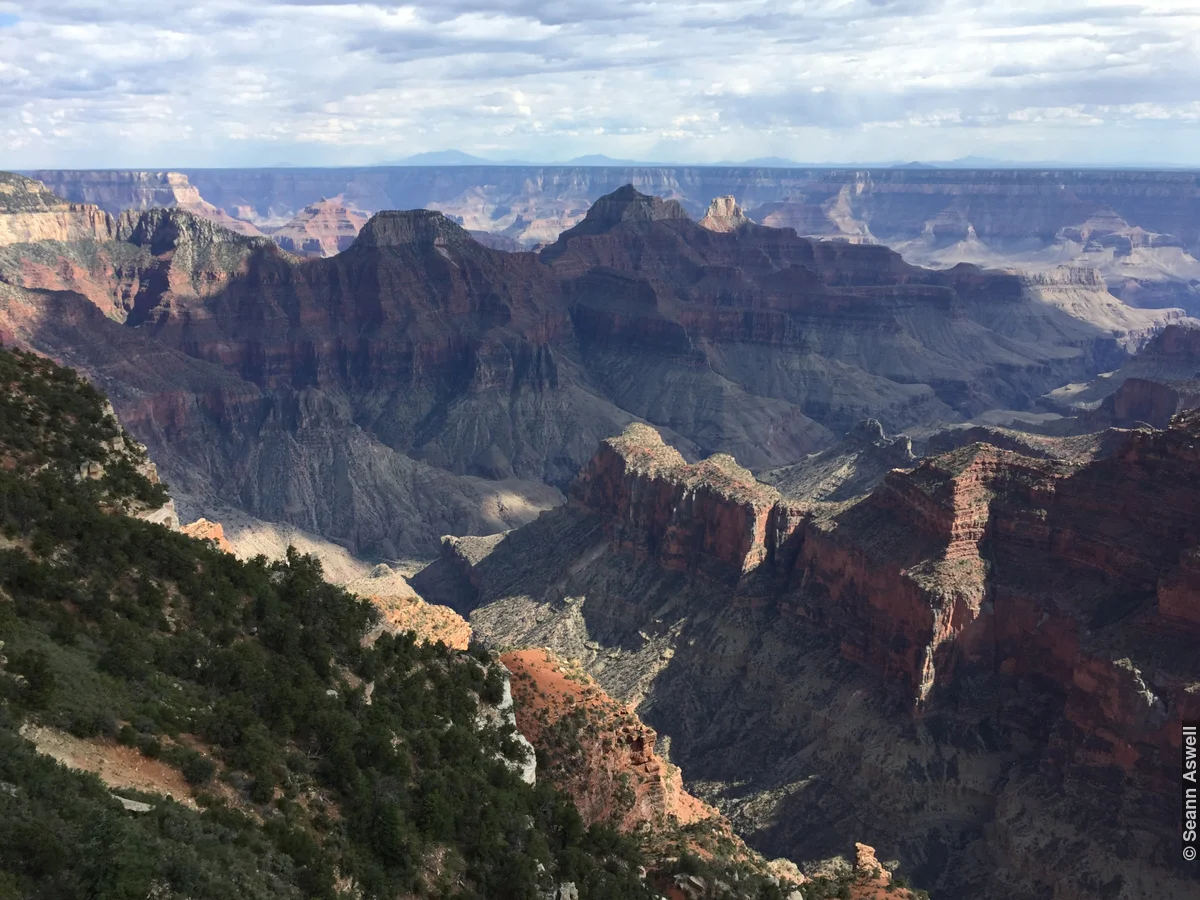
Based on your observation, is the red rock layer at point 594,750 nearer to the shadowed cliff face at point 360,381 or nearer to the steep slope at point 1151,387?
the shadowed cliff face at point 360,381

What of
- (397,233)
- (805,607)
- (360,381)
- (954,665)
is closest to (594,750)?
(954,665)

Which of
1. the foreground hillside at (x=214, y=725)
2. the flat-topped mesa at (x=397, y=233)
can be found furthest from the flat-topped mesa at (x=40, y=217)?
the foreground hillside at (x=214, y=725)

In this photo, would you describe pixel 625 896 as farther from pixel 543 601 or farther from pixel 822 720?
pixel 543 601

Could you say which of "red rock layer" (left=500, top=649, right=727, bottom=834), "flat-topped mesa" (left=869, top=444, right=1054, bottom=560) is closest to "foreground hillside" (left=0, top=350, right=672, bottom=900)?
"red rock layer" (left=500, top=649, right=727, bottom=834)

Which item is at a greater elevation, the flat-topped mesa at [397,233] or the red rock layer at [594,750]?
the flat-topped mesa at [397,233]

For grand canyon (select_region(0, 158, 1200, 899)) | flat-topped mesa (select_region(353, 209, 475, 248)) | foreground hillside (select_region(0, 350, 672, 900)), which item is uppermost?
flat-topped mesa (select_region(353, 209, 475, 248))

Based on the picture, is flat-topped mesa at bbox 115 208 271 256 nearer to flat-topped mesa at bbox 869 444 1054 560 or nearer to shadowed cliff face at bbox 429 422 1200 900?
shadowed cliff face at bbox 429 422 1200 900
